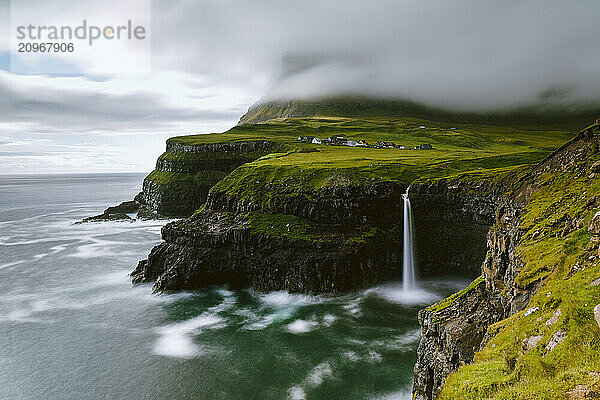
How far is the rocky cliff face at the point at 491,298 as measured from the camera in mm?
17125

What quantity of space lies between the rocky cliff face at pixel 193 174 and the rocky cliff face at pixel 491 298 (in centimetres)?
9390

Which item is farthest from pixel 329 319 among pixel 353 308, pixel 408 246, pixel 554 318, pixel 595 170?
pixel 554 318

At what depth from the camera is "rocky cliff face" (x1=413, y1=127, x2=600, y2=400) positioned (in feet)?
56.2

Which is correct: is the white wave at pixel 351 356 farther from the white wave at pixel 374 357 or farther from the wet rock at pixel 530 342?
the wet rock at pixel 530 342

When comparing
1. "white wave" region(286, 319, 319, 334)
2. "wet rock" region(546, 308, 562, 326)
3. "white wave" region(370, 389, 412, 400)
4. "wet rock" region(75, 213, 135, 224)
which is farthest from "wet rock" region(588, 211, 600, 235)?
"wet rock" region(75, 213, 135, 224)

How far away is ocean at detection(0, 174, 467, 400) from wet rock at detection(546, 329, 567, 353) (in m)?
19.9

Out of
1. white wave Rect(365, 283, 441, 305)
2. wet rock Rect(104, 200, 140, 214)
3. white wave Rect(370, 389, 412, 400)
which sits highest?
wet rock Rect(104, 200, 140, 214)

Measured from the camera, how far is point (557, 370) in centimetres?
980

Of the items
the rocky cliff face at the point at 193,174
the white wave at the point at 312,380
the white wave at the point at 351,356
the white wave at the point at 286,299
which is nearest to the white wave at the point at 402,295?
the white wave at the point at 286,299

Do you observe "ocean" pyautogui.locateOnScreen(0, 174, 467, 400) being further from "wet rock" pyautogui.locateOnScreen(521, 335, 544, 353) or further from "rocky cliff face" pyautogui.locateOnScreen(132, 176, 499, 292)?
"wet rock" pyautogui.locateOnScreen(521, 335, 544, 353)

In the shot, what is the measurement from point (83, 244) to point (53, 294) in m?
34.2

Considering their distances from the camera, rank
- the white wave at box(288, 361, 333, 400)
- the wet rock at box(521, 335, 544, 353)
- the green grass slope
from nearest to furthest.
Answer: the green grass slope < the wet rock at box(521, 335, 544, 353) < the white wave at box(288, 361, 333, 400)

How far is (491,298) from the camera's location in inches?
812

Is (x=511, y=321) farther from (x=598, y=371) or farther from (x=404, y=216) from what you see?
(x=404, y=216)
